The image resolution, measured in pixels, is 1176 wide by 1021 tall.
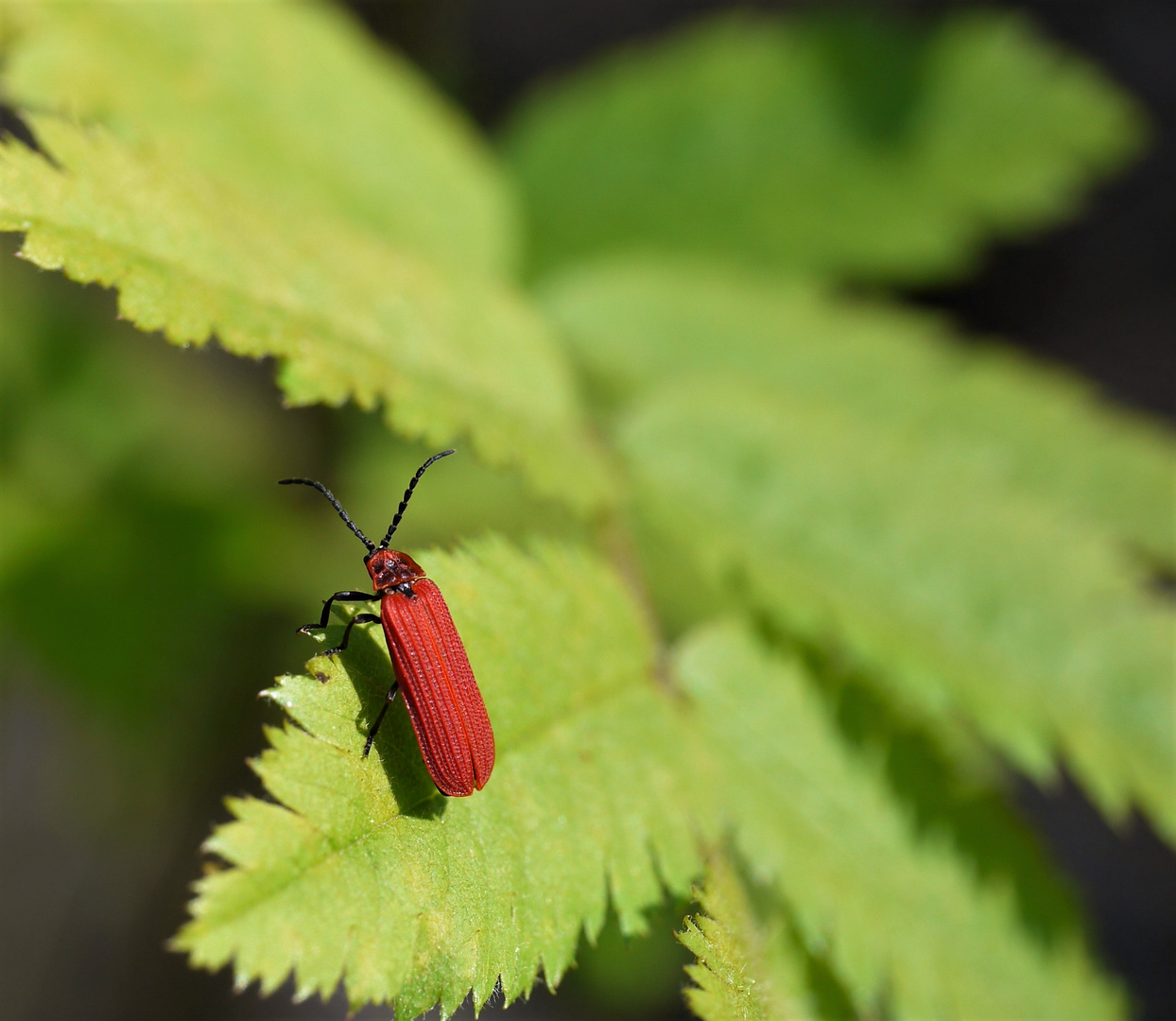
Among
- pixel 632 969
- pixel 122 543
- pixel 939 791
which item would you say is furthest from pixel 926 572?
pixel 632 969

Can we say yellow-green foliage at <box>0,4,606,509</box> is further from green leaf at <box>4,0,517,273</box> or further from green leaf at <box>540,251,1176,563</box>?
green leaf at <box>540,251,1176,563</box>

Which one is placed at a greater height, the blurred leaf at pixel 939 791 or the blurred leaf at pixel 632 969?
the blurred leaf at pixel 939 791

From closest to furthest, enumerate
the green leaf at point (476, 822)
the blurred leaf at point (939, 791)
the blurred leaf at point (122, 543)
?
the green leaf at point (476, 822), the blurred leaf at point (939, 791), the blurred leaf at point (122, 543)

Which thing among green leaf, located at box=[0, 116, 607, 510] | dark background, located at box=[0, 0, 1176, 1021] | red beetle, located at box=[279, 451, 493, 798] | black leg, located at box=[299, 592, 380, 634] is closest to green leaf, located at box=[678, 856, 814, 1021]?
red beetle, located at box=[279, 451, 493, 798]

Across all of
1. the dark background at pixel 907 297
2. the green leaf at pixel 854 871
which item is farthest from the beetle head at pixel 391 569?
the dark background at pixel 907 297

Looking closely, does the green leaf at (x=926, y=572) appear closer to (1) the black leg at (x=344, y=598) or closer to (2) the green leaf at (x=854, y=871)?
(2) the green leaf at (x=854, y=871)

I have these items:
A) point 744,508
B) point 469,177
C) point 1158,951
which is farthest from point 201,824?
point 1158,951
